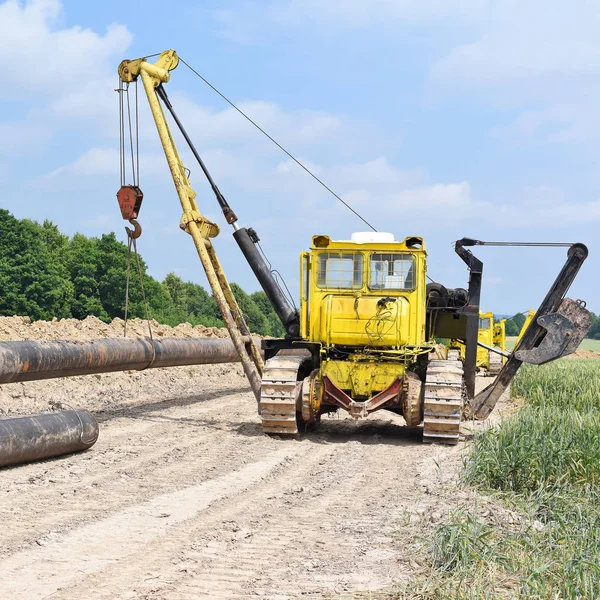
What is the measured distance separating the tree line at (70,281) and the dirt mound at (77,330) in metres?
21.5

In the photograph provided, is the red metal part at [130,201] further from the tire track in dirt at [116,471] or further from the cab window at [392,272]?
the cab window at [392,272]

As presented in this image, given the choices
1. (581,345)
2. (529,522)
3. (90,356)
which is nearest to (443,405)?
(529,522)

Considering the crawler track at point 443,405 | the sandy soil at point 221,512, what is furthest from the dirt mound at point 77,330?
the crawler track at point 443,405

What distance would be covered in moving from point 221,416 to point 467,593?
10514 mm

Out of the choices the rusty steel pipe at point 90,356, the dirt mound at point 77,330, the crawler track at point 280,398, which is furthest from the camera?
the dirt mound at point 77,330

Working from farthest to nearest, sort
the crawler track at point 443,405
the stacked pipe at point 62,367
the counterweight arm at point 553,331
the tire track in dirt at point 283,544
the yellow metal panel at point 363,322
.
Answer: the counterweight arm at point 553,331
the yellow metal panel at point 363,322
the crawler track at point 443,405
the stacked pipe at point 62,367
the tire track in dirt at point 283,544

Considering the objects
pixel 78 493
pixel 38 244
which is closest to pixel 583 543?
pixel 78 493

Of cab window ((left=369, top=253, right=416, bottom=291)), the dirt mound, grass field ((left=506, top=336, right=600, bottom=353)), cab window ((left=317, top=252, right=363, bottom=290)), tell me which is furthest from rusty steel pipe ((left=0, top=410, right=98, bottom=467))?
grass field ((left=506, top=336, right=600, bottom=353))

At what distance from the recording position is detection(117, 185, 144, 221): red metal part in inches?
567

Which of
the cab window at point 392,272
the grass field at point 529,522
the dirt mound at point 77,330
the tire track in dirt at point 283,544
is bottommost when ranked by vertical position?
the tire track in dirt at point 283,544

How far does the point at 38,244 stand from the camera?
2254 inches

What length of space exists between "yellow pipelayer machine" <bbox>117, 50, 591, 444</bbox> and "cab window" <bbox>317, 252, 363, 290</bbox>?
2 centimetres

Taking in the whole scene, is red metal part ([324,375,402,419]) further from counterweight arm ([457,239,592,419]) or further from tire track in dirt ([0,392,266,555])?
counterweight arm ([457,239,592,419])

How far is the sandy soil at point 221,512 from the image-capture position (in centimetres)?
576
